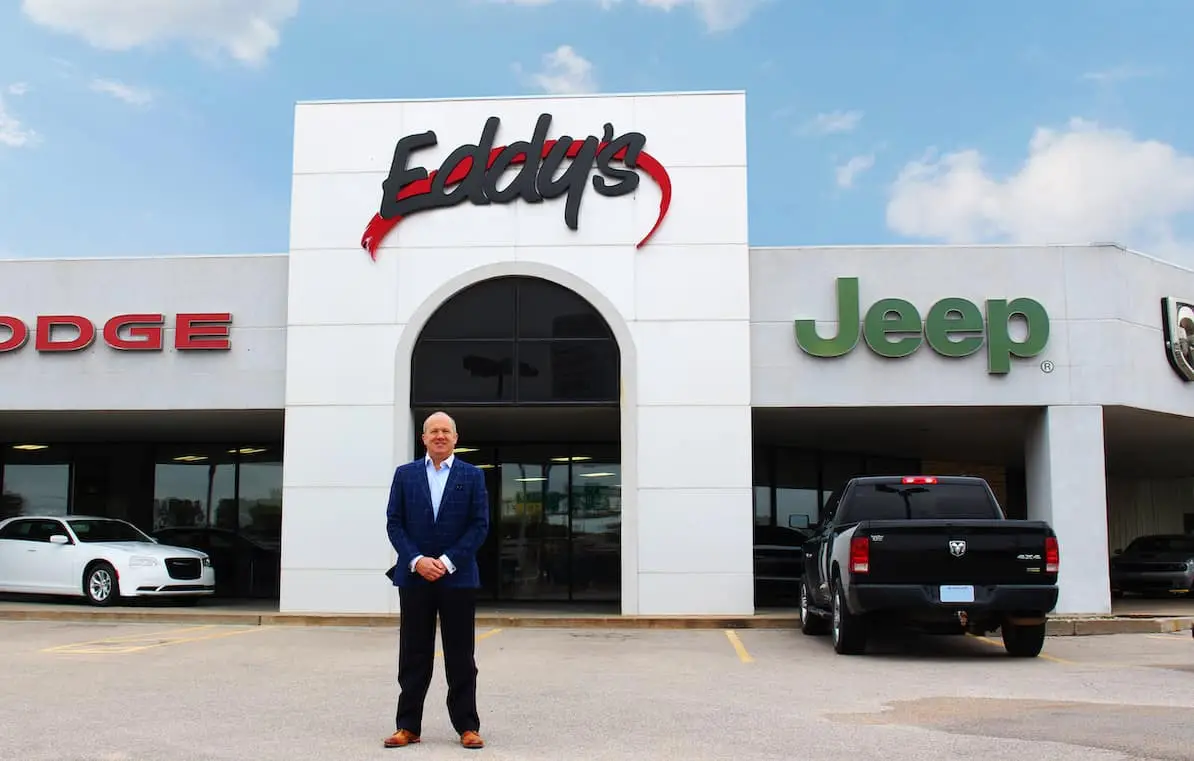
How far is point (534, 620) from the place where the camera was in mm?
16062

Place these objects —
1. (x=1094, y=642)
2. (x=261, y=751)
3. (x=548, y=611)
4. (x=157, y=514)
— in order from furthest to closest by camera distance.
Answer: (x=157, y=514) < (x=548, y=611) < (x=1094, y=642) < (x=261, y=751)

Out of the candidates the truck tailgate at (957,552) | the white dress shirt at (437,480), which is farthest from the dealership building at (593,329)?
the white dress shirt at (437,480)

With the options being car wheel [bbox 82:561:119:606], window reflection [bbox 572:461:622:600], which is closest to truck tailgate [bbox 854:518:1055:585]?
window reflection [bbox 572:461:622:600]

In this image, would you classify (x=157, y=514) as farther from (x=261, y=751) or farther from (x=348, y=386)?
(x=261, y=751)

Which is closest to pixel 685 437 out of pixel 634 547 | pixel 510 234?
pixel 634 547

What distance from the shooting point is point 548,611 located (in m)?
18.4

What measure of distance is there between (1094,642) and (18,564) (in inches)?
616

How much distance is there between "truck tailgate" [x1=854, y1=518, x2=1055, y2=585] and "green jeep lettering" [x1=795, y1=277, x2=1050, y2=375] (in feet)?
18.6

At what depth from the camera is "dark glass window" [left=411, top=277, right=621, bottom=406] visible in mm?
16750

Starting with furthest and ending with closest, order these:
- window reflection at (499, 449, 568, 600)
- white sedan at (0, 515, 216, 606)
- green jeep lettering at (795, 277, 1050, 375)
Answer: window reflection at (499, 449, 568, 600) → white sedan at (0, 515, 216, 606) → green jeep lettering at (795, 277, 1050, 375)

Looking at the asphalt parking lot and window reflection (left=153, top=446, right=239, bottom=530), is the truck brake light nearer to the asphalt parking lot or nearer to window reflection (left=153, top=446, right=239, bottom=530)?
the asphalt parking lot

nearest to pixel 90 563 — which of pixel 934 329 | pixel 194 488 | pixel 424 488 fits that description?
pixel 194 488

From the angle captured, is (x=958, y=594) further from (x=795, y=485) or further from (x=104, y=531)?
(x=104, y=531)

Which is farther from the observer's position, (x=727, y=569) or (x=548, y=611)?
(x=548, y=611)
